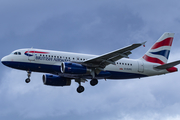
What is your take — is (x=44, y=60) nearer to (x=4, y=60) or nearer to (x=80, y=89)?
(x=4, y=60)

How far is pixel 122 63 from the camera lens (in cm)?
3859

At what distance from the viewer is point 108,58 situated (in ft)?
113

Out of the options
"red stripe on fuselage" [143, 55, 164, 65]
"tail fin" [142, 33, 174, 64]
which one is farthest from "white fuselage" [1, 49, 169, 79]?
"tail fin" [142, 33, 174, 64]

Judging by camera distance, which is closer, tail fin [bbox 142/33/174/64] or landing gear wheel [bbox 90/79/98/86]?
landing gear wheel [bbox 90/79/98/86]

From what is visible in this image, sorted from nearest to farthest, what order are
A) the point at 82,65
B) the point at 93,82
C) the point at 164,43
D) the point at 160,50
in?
the point at 82,65
the point at 93,82
the point at 160,50
the point at 164,43

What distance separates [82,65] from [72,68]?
5.55 ft

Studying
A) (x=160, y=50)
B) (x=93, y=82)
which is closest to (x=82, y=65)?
(x=93, y=82)

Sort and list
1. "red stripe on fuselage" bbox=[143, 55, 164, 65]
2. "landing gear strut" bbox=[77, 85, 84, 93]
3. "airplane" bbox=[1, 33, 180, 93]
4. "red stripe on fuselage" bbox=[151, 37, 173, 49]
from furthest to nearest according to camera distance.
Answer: "red stripe on fuselage" bbox=[151, 37, 173, 49]
"red stripe on fuselage" bbox=[143, 55, 164, 65]
"landing gear strut" bbox=[77, 85, 84, 93]
"airplane" bbox=[1, 33, 180, 93]

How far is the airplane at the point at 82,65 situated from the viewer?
34281 millimetres

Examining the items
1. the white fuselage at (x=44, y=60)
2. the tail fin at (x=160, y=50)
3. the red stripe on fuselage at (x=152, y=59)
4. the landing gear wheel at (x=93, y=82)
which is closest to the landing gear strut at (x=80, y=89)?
the white fuselage at (x=44, y=60)

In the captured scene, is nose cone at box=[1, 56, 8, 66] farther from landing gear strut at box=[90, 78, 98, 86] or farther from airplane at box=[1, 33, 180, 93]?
landing gear strut at box=[90, 78, 98, 86]

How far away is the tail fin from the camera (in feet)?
137

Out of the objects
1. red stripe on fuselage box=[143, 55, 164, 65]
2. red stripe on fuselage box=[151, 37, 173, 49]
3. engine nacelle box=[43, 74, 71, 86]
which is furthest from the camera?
red stripe on fuselage box=[151, 37, 173, 49]

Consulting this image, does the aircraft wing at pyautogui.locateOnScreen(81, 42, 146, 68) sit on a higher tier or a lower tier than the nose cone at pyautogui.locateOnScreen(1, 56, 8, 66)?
lower
